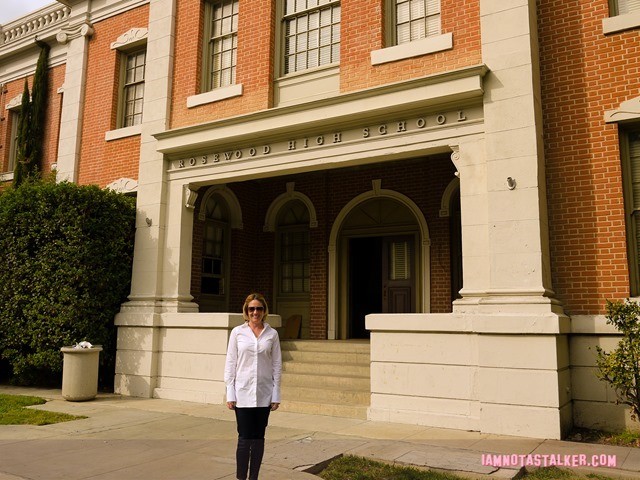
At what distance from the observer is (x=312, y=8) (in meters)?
10.3

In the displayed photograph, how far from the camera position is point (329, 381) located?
9.10 meters

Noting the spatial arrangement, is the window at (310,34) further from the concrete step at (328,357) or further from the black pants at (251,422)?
the black pants at (251,422)

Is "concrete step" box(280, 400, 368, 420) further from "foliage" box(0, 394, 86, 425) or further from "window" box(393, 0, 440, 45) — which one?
"window" box(393, 0, 440, 45)

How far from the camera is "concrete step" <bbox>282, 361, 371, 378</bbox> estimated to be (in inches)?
362

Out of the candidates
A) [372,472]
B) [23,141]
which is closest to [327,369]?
[372,472]

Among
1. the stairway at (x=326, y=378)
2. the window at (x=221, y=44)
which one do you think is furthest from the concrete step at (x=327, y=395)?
the window at (x=221, y=44)

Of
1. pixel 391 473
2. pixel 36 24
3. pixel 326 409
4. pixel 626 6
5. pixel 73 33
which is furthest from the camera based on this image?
pixel 36 24

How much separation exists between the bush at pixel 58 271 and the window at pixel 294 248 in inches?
147

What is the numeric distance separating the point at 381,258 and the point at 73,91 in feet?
26.9

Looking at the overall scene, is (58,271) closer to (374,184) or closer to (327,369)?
(327,369)

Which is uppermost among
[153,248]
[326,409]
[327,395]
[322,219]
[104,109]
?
[104,109]

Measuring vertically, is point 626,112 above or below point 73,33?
below

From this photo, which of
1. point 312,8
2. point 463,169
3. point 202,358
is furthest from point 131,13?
point 463,169

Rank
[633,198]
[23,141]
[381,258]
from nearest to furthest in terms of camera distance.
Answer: [633,198], [381,258], [23,141]
